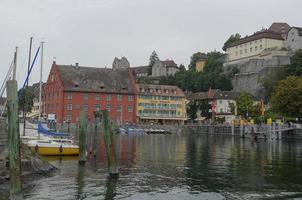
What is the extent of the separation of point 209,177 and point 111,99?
102m

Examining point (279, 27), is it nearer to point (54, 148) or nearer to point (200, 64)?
point (200, 64)

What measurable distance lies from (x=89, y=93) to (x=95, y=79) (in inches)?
185

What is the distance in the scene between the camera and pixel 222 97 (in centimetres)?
15338

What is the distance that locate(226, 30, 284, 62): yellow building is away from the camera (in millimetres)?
158750

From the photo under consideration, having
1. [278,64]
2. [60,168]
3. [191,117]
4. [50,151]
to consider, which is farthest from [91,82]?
[60,168]

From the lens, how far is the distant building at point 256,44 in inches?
6250

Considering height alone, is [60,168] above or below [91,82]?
below

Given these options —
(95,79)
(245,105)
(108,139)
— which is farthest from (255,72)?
(108,139)

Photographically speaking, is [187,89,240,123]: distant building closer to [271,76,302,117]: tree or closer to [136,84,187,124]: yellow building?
[136,84,187,124]: yellow building

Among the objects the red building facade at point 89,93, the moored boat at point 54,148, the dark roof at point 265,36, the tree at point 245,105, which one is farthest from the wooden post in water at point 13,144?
the dark roof at point 265,36

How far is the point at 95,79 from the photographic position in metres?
132

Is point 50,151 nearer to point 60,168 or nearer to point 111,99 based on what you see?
point 60,168

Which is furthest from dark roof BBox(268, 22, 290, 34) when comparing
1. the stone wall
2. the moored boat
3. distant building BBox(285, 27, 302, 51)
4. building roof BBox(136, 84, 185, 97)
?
the moored boat

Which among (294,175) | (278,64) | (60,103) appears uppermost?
(278,64)
